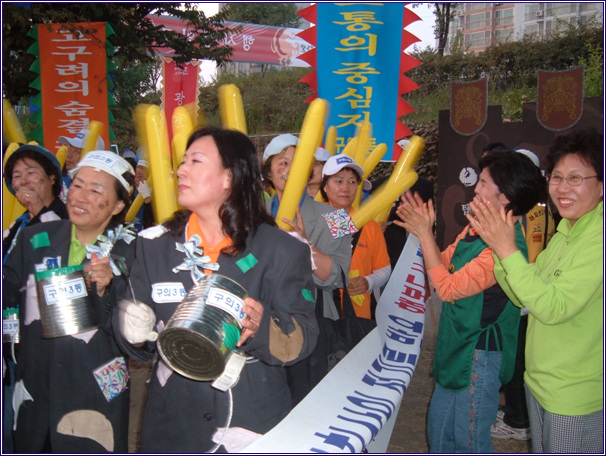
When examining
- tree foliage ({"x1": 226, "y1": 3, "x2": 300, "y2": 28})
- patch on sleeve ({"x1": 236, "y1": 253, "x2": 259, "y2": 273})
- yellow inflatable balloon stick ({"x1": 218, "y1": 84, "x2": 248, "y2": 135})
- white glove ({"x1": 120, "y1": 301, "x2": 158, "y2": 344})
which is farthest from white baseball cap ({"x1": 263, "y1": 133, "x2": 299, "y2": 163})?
tree foliage ({"x1": 226, "y1": 3, "x2": 300, "y2": 28})

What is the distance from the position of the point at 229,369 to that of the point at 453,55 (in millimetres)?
17661

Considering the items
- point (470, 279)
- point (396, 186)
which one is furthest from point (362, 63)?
point (470, 279)

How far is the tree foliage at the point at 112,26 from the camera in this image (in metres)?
6.05

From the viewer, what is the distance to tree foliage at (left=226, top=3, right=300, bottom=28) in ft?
92.2

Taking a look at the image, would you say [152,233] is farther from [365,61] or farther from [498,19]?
[498,19]

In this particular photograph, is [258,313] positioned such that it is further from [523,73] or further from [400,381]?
[523,73]

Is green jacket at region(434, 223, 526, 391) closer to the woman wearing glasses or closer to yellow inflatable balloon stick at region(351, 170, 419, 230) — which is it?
the woman wearing glasses

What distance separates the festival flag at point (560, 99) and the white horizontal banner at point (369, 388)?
174 inches

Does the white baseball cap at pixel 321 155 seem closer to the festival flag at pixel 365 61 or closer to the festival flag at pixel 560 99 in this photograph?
the festival flag at pixel 365 61

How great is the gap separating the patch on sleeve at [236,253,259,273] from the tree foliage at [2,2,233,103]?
426 centimetres

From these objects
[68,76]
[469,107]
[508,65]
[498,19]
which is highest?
[498,19]

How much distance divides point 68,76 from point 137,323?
519 centimetres

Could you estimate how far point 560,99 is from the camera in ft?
22.9

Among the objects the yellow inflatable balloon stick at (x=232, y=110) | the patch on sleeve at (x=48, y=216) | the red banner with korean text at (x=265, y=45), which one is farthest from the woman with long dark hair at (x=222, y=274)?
the red banner with korean text at (x=265, y=45)
